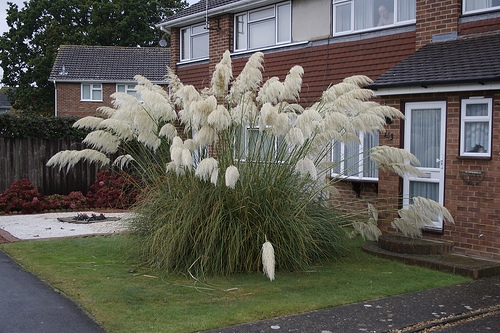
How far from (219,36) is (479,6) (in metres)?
7.87

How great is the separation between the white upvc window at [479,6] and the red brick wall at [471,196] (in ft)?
7.27

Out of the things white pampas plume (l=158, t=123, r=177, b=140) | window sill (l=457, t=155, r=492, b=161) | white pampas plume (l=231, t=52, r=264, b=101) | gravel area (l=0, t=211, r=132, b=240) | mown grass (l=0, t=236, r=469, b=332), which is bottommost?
gravel area (l=0, t=211, r=132, b=240)

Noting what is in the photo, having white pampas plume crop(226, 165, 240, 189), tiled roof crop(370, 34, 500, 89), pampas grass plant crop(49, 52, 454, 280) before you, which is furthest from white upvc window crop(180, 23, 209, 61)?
white pampas plume crop(226, 165, 240, 189)

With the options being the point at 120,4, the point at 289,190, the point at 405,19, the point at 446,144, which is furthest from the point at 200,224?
the point at 120,4

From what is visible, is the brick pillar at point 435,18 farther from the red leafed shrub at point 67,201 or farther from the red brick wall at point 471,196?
the red leafed shrub at point 67,201

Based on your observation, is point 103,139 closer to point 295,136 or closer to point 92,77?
point 295,136

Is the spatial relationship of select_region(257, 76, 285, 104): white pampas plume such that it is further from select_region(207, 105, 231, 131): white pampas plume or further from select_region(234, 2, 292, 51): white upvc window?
select_region(234, 2, 292, 51): white upvc window

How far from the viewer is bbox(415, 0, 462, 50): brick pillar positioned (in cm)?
984

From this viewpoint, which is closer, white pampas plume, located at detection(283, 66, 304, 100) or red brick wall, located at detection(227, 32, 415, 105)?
white pampas plume, located at detection(283, 66, 304, 100)

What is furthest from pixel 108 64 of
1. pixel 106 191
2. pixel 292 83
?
pixel 292 83

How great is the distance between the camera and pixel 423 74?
28.8 feet

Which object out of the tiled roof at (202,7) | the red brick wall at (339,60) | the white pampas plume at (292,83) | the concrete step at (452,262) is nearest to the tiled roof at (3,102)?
the tiled roof at (202,7)

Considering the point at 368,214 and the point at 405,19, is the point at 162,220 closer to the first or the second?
the point at 368,214

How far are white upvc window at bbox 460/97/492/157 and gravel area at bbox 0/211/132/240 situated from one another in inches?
237
